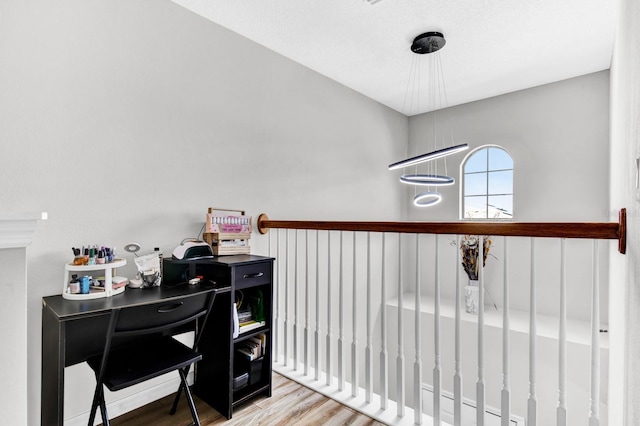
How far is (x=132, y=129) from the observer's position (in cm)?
203

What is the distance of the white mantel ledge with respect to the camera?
0.87 meters

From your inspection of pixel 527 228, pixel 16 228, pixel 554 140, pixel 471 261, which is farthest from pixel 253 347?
pixel 554 140

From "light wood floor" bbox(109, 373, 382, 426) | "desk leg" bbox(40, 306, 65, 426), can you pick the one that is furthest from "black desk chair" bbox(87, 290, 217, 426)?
"light wood floor" bbox(109, 373, 382, 426)

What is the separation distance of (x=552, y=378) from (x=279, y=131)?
3385 millimetres

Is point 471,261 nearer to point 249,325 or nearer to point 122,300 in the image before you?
point 249,325

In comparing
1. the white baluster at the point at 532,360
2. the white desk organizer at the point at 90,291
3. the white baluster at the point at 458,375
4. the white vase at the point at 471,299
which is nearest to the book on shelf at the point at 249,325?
the white desk organizer at the point at 90,291

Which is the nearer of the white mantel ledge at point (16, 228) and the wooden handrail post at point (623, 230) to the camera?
the white mantel ledge at point (16, 228)

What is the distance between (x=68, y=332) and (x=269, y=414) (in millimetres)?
1130

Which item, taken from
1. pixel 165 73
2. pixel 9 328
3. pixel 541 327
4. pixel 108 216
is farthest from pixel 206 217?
pixel 541 327

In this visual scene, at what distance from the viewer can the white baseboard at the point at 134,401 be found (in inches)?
71.4

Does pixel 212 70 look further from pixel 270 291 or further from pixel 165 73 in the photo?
pixel 270 291

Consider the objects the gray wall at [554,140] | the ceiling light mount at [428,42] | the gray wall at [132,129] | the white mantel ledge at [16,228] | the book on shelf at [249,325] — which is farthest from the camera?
the gray wall at [554,140]

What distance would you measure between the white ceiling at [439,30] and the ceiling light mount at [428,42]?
1.6 inches

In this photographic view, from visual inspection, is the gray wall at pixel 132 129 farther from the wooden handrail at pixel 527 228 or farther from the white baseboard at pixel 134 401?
the wooden handrail at pixel 527 228
